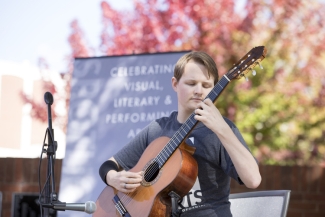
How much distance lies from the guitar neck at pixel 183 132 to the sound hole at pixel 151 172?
4 cm

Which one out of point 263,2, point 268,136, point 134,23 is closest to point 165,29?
point 134,23

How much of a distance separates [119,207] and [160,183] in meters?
0.38

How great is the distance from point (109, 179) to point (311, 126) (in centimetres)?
453

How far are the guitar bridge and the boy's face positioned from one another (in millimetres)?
622

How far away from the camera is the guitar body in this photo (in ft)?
9.53

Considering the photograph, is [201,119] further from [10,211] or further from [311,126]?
[311,126]

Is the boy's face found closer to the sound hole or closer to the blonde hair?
the blonde hair

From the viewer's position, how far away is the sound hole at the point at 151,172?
308 cm

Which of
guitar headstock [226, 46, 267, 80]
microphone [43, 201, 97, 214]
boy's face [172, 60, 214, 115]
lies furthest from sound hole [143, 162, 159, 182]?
guitar headstock [226, 46, 267, 80]

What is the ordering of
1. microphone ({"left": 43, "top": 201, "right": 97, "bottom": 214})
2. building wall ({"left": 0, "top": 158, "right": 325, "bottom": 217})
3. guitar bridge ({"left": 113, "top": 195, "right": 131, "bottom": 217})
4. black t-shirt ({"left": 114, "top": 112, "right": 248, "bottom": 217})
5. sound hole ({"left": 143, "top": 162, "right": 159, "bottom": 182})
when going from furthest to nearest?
building wall ({"left": 0, "top": 158, "right": 325, "bottom": 217}) < guitar bridge ({"left": 113, "top": 195, "right": 131, "bottom": 217}) < sound hole ({"left": 143, "top": 162, "right": 159, "bottom": 182}) < black t-shirt ({"left": 114, "top": 112, "right": 248, "bottom": 217}) < microphone ({"left": 43, "top": 201, "right": 97, "bottom": 214})

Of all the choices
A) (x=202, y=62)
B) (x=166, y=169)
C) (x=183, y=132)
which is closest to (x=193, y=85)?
(x=202, y=62)

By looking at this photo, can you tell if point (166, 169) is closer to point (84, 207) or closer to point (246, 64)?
point (84, 207)

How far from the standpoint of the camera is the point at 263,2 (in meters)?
7.26

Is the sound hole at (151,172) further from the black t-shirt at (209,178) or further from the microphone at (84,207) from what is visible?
the microphone at (84,207)
